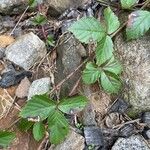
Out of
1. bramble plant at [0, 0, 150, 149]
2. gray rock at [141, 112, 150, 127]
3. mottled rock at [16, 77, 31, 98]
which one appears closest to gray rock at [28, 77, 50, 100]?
mottled rock at [16, 77, 31, 98]

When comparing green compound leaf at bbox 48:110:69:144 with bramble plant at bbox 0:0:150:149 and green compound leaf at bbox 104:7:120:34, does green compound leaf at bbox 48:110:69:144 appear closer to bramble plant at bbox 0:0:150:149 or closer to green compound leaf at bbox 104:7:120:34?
bramble plant at bbox 0:0:150:149

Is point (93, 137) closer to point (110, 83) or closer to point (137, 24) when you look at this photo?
point (110, 83)

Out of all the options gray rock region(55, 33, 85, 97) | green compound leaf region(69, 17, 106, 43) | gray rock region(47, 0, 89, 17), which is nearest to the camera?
green compound leaf region(69, 17, 106, 43)

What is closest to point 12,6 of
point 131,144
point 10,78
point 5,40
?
point 5,40

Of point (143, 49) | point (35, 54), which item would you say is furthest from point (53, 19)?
point (143, 49)

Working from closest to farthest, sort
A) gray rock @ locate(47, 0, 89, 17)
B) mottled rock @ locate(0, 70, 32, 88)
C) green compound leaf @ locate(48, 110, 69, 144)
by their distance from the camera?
green compound leaf @ locate(48, 110, 69, 144)
mottled rock @ locate(0, 70, 32, 88)
gray rock @ locate(47, 0, 89, 17)

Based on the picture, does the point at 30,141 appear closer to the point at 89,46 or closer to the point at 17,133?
the point at 17,133

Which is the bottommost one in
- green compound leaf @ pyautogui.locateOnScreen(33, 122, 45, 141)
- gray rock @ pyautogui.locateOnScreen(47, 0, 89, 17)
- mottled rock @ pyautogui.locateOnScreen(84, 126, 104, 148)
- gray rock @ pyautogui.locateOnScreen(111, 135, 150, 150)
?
gray rock @ pyautogui.locateOnScreen(111, 135, 150, 150)
